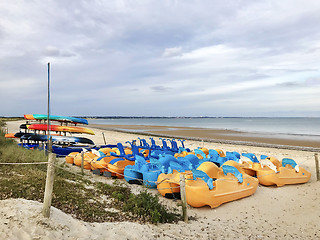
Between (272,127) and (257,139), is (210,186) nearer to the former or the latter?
(257,139)

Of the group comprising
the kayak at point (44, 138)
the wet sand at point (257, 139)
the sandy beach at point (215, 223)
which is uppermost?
the kayak at point (44, 138)

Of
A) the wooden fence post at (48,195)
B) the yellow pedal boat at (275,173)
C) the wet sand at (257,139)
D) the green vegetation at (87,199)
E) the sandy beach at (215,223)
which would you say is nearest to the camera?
the sandy beach at (215,223)

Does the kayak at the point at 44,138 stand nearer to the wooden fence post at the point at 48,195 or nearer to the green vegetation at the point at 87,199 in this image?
the green vegetation at the point at 87,199

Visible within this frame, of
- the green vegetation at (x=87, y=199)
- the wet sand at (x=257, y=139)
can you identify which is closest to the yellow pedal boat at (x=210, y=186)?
the green vegetation at (x=87, y=199)

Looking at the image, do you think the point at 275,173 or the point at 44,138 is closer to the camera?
the point at 275,173

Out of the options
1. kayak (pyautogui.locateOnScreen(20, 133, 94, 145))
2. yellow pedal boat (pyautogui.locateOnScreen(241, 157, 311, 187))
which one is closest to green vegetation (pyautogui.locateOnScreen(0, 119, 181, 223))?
yellow pedal boat (pyautogui.locateOnScreen(241, 157, 311, 187))

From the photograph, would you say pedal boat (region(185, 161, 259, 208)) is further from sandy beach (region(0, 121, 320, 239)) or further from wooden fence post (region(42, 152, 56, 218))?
wooden fence post (region(42, 152, 56, 218))

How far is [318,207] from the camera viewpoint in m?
7.00

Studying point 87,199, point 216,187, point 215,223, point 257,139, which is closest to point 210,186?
point 216,187

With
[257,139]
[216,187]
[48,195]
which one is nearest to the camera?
[48,195]

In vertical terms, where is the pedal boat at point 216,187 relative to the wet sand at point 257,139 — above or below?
above

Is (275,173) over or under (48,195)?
under

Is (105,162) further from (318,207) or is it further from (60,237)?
(318,207)

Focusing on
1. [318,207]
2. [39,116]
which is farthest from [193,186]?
[39,116]
